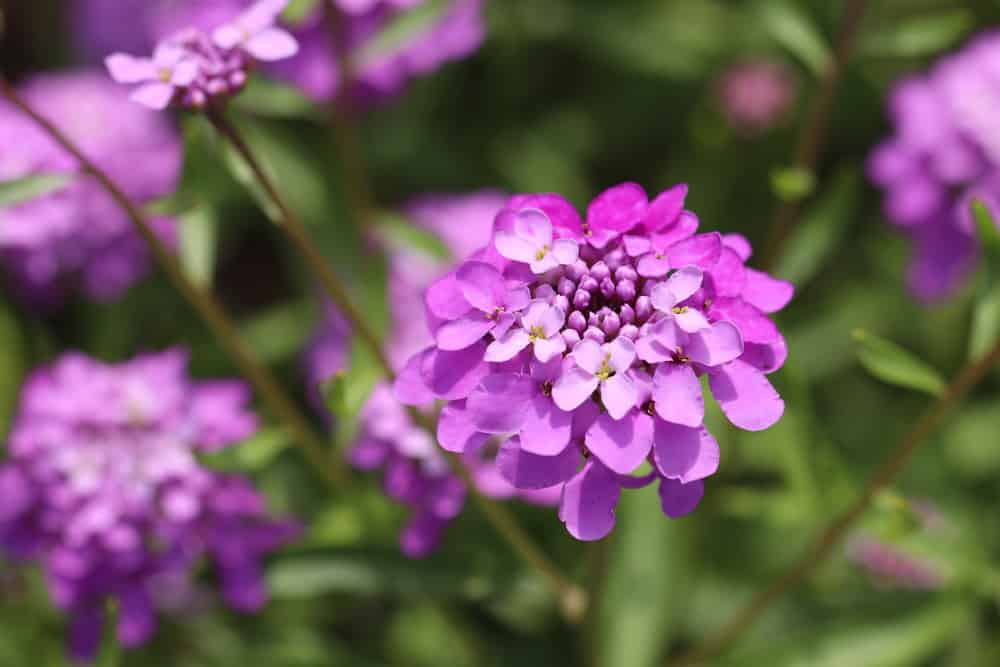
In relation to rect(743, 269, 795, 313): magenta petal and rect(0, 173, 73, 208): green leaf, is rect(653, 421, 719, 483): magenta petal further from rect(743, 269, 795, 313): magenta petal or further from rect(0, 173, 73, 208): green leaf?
rect(0, 173, 73, 208): green leaf

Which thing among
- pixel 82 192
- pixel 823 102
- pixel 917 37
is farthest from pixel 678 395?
pixel 82 192

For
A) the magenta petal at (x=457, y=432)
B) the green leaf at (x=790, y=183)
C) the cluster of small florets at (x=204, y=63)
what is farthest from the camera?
the green leaf at (x=790, y=183)


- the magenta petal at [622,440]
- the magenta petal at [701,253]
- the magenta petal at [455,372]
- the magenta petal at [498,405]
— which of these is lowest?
the magenta petal at [622,440]

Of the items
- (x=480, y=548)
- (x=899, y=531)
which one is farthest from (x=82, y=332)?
(x=899, y=531)

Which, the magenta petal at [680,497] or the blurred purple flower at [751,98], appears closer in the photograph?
the magenta petal at [680,497]

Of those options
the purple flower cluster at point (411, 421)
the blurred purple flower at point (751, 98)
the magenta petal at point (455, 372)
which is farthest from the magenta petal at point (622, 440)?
the blurred purple flower at point (751, 98)

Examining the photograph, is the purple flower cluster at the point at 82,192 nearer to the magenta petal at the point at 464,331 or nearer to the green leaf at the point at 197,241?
the green leaf at the point at 197,241
